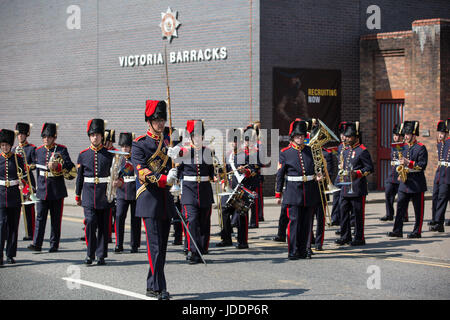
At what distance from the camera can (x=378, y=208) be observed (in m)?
20.0

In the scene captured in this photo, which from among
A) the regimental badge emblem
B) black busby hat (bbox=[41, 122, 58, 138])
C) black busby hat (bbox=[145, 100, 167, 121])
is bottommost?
black busby hat (bbox=[41, 122, 58, 138])

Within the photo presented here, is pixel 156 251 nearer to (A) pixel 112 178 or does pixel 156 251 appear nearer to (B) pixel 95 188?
(A) pixel 112 178

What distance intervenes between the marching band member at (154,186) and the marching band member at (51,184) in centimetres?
428

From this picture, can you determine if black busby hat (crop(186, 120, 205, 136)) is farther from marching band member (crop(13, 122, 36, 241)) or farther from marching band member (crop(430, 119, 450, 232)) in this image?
marching band member (crop(430, 119, 450, 232))

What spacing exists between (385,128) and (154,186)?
16.0 m

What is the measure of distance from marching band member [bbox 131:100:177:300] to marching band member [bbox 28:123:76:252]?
428cm

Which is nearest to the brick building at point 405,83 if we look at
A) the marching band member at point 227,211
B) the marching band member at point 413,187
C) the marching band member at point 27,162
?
the marching band member at point 413,187

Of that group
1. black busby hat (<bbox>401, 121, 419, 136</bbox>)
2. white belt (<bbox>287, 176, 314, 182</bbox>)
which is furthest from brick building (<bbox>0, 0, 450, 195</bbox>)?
white belt (<bbox>287, 176, 314, 182</bbox>)

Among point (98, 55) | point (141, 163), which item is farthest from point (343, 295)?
point (98, 55)

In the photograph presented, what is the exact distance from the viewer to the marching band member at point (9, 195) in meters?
11.8

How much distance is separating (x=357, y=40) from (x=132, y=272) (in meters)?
15.2

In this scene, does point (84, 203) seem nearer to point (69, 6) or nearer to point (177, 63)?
point (177, 63)

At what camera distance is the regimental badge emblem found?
77.2 feet

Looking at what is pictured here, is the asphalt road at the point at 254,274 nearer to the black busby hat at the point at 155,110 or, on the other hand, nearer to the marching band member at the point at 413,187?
the marching band member at the point at 413,187
